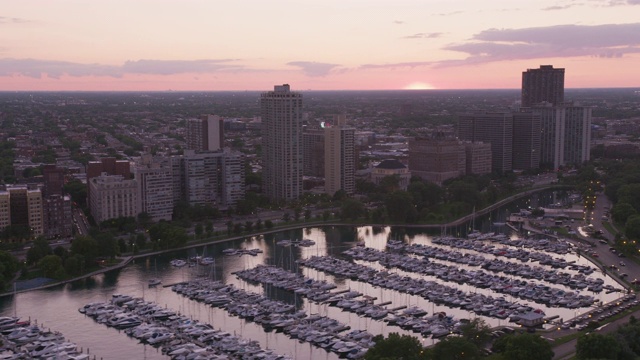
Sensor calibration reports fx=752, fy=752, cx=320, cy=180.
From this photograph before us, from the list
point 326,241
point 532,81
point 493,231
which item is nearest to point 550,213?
point 493,231

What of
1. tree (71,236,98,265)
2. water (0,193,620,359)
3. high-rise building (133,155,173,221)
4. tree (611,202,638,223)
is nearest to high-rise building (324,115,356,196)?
water (0,193,620,359)

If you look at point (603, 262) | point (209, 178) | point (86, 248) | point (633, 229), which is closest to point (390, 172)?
point (209, 178)

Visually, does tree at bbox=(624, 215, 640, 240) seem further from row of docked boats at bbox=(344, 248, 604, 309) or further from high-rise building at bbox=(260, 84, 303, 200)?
high-rise building at bbox=(260, 84, 303, 200)

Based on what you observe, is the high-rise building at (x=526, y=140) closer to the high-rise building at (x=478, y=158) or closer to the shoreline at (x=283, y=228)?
the high-rise building at (x=478, y=158)

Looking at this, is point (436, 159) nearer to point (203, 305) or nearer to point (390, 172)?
point (390, 172)

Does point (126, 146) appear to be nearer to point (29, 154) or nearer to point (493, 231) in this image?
point (29, 154)

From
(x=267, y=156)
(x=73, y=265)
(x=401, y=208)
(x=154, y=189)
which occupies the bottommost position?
(x=73, y=265)
